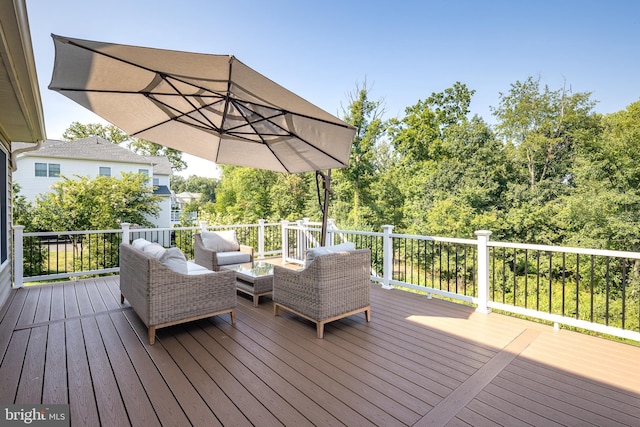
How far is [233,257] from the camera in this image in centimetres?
544

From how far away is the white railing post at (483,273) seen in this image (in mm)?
3959

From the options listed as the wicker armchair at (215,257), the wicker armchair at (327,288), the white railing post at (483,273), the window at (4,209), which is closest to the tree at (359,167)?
the wicker armchair at (215,257)

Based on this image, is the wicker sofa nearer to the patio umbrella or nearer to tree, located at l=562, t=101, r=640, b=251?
the patio umbrella

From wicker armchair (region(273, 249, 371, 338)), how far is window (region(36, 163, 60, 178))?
698 inches

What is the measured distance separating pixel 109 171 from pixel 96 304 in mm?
15650

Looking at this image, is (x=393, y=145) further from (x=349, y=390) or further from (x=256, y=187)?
(x=349, y=390)

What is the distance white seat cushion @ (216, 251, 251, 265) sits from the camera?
5.35 metres

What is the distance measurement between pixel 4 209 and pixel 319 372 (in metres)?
5.43

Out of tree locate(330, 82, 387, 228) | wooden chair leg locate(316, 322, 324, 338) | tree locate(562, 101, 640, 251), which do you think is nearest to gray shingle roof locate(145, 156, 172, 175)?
tree locate(330, 82, 387, 228)

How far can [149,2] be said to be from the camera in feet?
18.8

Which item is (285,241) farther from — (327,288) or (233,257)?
(327,288)

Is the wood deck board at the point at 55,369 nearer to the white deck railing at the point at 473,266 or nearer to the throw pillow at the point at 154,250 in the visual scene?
the throw pillow at the point at 154,250

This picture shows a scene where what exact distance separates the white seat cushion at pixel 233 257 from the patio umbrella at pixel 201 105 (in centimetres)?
158

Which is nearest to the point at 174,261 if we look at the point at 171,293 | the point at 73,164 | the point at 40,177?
the point at 171,293
